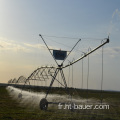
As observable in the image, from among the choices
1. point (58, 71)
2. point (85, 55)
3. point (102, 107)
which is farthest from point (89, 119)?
point (58, 71)

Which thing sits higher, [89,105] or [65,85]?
[65,85]

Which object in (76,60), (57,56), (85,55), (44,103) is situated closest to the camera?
(85,55)

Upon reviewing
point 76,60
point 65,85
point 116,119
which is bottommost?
point 116,119

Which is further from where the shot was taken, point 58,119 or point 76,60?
point 76,60

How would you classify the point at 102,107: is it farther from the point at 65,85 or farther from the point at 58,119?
the point at 58,119

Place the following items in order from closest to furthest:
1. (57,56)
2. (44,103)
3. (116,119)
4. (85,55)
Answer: (116,119) → (85,55) → (44,103) → (57,56)

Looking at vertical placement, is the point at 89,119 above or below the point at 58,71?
below

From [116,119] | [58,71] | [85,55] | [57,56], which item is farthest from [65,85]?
[116,119]

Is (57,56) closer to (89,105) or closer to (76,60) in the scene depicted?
(76,60)

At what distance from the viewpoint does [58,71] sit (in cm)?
2561

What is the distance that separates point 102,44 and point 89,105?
842cm

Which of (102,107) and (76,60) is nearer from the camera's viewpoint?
(76,60)

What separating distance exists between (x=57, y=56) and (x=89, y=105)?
20.0ft

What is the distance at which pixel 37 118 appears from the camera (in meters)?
17.2
